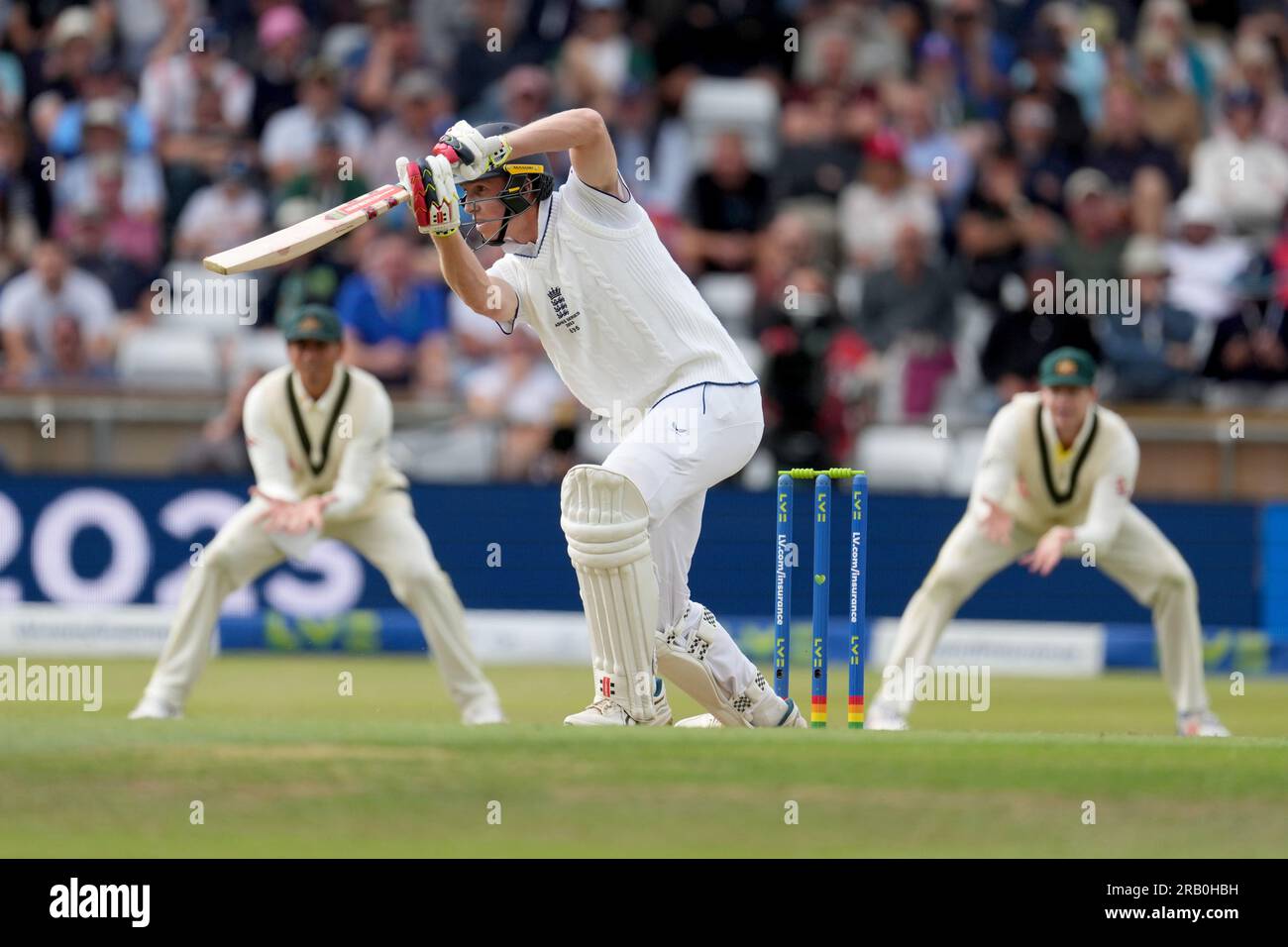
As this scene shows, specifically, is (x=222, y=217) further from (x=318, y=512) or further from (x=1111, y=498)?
(x=1111, y=498)

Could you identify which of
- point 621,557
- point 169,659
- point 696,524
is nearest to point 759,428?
point 696,524

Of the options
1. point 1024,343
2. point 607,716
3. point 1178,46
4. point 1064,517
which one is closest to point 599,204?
point 607,716

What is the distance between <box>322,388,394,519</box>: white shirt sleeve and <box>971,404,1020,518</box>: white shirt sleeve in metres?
2.58

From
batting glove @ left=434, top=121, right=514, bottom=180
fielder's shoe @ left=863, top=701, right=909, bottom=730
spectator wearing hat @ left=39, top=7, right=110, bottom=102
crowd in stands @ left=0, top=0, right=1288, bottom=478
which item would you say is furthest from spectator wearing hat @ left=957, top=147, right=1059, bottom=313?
batting glove @ left=434, top=121, right=514, bottom=180

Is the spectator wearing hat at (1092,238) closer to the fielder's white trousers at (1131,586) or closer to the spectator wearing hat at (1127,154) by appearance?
the spectator wearing hat at (1127,154)

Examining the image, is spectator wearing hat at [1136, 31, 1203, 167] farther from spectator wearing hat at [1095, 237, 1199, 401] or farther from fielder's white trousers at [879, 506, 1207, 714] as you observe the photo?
fielder's white trousers at [879, 506, 1207, 714]

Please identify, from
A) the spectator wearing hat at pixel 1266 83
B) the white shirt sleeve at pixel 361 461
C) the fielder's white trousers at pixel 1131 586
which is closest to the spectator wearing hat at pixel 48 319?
the white shirt sleeve at pixel 361 461

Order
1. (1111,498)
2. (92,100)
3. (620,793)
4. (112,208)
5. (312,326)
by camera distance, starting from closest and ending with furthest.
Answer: (620,793) → (312,326) → (1111,498) → (112,208) → (92,100)

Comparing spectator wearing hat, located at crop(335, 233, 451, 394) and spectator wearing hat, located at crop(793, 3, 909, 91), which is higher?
spectator wearing hat, located at crop(793, 3, 909, 91)

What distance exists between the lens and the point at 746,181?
43.7 ft

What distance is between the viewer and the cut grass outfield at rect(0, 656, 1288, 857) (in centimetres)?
513

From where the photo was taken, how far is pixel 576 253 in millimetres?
6156

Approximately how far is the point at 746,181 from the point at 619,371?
23.7 feet
